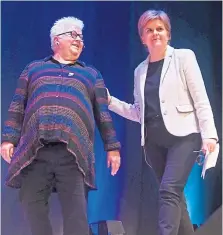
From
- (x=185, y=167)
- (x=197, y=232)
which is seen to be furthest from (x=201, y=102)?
(x=197, y=232)

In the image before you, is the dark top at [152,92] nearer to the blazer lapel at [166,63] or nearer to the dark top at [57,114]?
the blazer lapel at [166,63]

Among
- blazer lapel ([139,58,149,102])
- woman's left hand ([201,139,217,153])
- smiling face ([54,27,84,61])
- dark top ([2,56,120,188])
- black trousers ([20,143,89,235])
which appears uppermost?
smiling face ([54,27,84,61])

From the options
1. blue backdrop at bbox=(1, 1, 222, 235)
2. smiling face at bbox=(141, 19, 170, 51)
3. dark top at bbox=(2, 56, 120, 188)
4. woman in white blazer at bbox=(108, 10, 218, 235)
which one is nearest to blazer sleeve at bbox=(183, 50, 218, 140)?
woman in white blazer at bbox=(108, 10, 218, 235)

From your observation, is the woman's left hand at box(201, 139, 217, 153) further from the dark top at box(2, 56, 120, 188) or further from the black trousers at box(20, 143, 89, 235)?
the black trousers at box(20, 143, 89, 235)

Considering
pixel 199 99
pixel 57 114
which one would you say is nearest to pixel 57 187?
pixel 57 114

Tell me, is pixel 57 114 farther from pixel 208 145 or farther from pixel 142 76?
pixel 208 145

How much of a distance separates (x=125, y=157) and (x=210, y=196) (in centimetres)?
65

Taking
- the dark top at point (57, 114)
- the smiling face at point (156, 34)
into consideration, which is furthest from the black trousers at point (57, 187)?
the smiling face at point (156, 34)

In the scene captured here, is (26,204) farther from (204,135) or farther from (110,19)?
(110,19)

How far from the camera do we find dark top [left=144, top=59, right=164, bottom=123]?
2121 millimetres

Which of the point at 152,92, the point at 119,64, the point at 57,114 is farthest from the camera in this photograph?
the point at 119,64

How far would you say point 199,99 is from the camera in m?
2.06

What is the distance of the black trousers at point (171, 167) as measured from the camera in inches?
75.0

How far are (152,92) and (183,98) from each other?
16cm
